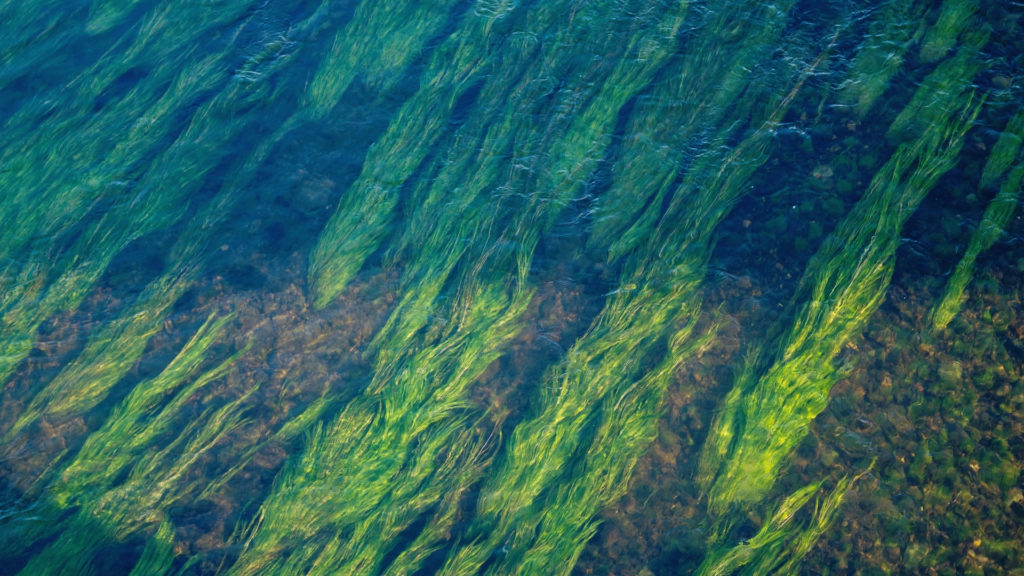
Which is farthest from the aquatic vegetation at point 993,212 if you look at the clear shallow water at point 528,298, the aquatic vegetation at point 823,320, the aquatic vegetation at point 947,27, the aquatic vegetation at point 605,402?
the aquatic vegetation at point 605,402

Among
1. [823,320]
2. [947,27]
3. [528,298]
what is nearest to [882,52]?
[947,27]

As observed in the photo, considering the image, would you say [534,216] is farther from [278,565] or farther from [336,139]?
[278,565]

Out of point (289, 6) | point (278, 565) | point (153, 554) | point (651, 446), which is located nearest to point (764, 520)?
point (651, 446)

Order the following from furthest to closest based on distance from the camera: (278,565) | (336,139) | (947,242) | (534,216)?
(336,139), (534,216), (947,242), (278,565)

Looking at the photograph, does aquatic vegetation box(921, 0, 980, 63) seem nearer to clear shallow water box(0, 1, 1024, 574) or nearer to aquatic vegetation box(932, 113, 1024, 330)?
clear shallow water box(0, 1, 1024, 574)

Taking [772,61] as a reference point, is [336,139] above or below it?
below

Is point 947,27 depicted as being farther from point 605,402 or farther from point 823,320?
point 605,402

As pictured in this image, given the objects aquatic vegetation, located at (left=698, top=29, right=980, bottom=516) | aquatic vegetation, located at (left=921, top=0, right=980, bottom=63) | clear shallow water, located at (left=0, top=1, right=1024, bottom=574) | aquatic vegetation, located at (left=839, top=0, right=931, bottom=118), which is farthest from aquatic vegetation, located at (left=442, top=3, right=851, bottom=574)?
aquatic vegetation, located at (left=921, top=0, right=980, bottom=63)

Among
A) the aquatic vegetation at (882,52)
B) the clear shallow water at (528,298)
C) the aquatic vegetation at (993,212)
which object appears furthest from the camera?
the aquatic vegetation at (882,52)

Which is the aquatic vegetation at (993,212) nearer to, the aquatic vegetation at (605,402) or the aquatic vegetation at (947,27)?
the aquatic vegetation at (947,27)
